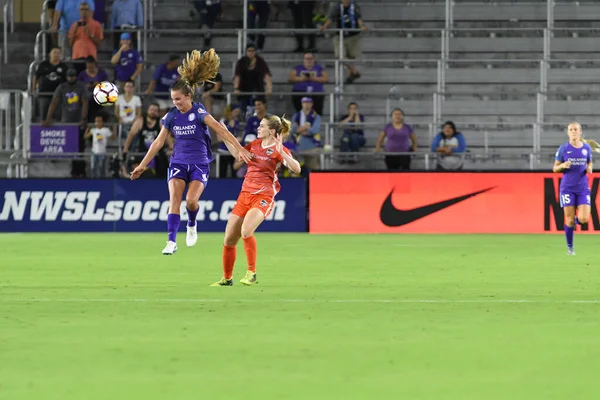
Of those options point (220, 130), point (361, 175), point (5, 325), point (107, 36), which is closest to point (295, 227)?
point (361, 175)

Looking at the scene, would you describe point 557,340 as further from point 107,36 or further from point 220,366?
point 107,36

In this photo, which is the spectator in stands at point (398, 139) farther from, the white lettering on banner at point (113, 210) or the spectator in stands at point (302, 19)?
the white lettering on banner at point (113, 210)

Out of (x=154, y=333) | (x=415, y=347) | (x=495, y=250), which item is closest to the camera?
(x=415, y=347)

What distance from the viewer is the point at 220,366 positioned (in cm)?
739

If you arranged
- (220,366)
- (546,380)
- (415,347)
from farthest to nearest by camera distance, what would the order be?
(415,347) → (220,366) → (546,380)

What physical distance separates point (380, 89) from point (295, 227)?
17.8 ft

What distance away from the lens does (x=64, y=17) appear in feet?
96.6

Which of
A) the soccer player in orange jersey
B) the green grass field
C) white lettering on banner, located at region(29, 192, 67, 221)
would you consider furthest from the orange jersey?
white lettering on banner, located at region(29, 192, 67, 221)

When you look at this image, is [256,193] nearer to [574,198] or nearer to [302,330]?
A: [302,330]

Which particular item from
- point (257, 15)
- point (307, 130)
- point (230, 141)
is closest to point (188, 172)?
point (230, 141)

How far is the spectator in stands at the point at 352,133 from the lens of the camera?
27109 mm

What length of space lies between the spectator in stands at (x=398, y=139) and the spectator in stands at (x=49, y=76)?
7059 millimetres

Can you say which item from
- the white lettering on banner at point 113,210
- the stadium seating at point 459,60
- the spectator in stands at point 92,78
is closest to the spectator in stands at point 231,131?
the stadium seating at point 459,60

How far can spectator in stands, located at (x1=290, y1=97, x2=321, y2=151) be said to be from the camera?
1046 inches
